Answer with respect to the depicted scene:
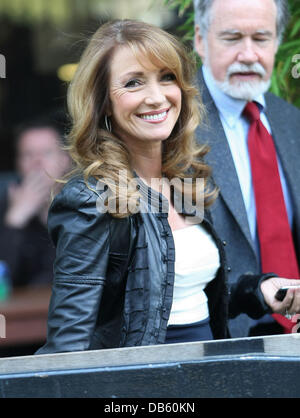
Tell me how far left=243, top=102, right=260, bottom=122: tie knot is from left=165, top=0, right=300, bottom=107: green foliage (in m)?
0.26

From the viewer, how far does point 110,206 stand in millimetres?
2346

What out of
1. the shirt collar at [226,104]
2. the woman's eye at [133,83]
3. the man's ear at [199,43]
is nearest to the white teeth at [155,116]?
the woman's eye at [133,83]

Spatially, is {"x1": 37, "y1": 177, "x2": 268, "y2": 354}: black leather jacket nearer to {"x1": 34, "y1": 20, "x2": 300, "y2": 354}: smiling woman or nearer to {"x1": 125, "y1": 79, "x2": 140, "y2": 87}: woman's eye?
{"x1": 34, "y1": 20, "x2": 300, "y2": 354}: smiling woman

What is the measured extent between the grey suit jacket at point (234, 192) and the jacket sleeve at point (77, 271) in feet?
2.93

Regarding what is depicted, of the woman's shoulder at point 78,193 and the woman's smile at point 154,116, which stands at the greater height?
the woman's smile at point 154,116

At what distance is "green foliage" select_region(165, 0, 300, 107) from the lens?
143 inches

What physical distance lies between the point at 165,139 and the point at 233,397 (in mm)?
1229

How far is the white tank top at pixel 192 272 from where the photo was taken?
2506 millimetres

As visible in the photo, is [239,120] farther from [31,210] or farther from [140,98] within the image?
[31,210]

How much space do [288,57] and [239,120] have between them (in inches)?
19.0

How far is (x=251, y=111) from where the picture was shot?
3.41 metres

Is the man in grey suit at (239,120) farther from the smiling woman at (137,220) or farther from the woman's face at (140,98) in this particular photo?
the woman's face at (140,98)

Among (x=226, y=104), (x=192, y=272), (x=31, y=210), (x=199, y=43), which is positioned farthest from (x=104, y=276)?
(x=31, y=210)
